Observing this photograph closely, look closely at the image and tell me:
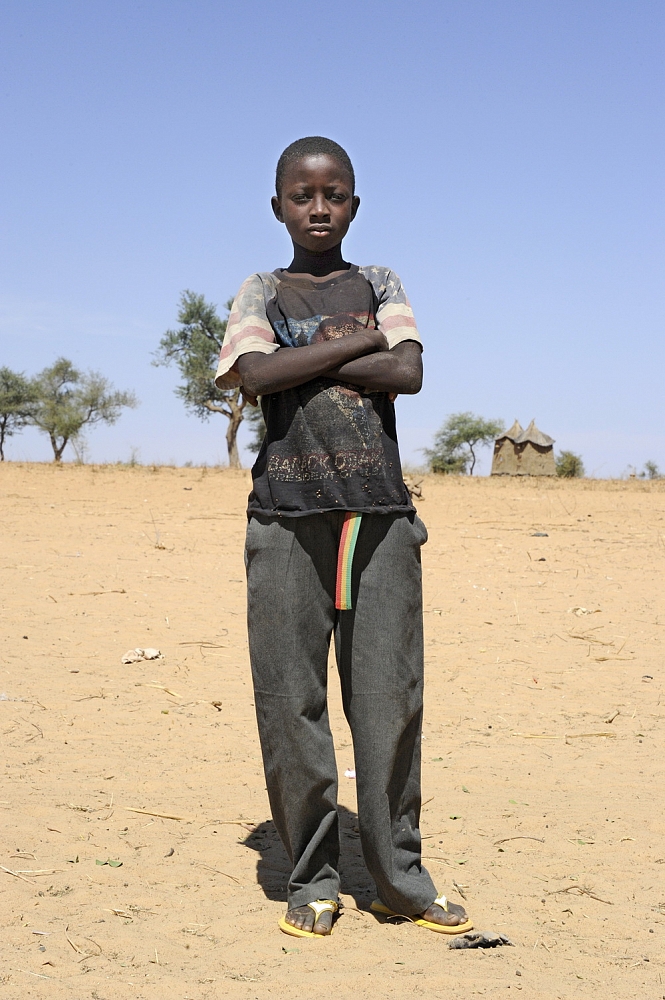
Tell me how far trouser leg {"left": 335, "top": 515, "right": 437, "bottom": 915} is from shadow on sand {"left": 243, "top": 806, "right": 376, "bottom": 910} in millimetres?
342

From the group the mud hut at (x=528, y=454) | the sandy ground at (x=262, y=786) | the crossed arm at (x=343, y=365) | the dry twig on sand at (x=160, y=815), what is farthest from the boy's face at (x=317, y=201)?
the mud hut at (x=528, y=454)

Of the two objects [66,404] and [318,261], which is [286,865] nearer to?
[318,261]

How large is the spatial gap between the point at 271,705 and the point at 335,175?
151 centimetres

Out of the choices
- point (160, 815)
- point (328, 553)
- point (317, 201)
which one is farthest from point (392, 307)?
point (160, 815)

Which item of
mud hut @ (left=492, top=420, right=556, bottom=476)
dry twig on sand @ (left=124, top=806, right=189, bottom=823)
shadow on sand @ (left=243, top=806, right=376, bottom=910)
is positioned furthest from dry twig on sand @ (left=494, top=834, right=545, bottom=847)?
mud hut @ (left=492, top=420, right=556, bottom=476)

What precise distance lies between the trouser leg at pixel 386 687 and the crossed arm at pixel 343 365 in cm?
39

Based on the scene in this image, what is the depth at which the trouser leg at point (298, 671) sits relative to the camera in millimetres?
2705

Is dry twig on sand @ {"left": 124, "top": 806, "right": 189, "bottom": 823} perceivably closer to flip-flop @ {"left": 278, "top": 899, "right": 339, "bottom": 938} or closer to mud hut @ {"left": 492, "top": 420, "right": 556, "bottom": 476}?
flip-flop @ {"left": 278, "top": 899, "right": 339, "bottom": 938}

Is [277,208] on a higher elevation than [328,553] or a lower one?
higher

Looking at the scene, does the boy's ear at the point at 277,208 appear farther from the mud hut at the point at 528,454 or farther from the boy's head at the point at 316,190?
the mud hut at the point at 528,454

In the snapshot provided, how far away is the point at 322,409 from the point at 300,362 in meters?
0.16

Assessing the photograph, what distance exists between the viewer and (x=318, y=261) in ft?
9.30

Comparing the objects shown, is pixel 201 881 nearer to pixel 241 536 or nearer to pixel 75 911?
pixel 75 911

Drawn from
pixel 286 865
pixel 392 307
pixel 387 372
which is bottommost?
pixel 286 865
